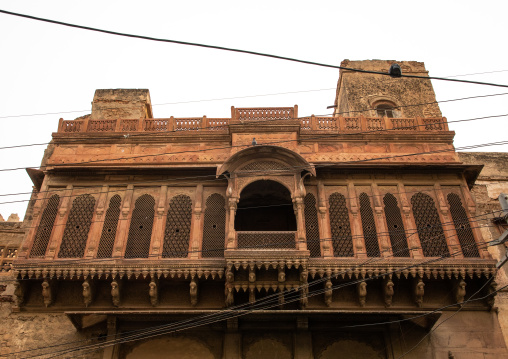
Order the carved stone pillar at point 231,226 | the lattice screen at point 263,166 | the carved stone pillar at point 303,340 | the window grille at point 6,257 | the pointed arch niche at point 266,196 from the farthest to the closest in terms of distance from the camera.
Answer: the window grille at point 6,257, the lattice screen at point 263,166, the pointed arch niche at point 266,196, the carved stone pillar at point 231,226, the carved stone pillar at point 303,340

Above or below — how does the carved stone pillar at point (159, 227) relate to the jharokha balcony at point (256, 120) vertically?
below

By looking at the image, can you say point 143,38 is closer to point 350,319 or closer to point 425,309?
point 350,319

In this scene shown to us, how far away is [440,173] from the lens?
38.5 ft

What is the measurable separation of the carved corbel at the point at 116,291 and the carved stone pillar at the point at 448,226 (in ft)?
22.1

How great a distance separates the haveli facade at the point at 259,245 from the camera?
10.1 metres

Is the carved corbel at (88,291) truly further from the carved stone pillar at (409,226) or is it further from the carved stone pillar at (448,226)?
the carved stone pillar at (448,226)

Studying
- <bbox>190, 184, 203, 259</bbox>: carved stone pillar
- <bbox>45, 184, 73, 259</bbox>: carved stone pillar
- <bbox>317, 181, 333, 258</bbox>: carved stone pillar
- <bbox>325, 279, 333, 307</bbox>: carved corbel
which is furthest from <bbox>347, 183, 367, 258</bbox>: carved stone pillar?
<bbox>45, 184, 73, 259</bbox>: carved stone pillar

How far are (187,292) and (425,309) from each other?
477 centimetres

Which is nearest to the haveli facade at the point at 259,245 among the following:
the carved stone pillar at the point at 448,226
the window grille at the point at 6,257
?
the carved stone pillar at the point at 448,226

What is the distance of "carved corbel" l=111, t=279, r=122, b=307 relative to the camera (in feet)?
A: 33.6

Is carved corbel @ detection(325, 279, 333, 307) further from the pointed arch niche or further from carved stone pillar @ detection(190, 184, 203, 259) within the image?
carved stone pillar @ detection(190, 184, 203, 259)

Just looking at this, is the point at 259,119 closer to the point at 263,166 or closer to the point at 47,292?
the point at 263,166

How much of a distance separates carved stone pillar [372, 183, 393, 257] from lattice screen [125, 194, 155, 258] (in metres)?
4.81

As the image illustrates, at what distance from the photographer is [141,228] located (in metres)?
11.2
